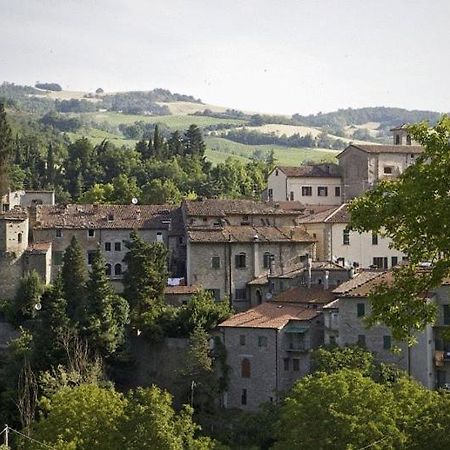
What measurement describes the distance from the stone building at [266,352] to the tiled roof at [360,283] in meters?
2.06

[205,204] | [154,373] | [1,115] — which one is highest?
[1,115]

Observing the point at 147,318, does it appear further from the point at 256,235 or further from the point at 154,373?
the point at 256,235

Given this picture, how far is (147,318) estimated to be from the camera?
198 ft

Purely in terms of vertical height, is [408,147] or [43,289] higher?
[408,147]

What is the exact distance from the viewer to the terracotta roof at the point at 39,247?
65688 millimetres

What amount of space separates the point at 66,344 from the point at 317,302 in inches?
546

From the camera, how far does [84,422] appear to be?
1617 inches

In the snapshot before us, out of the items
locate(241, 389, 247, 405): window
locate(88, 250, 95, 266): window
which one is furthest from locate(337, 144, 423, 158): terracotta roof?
locate(241, 389, 247, 405): window

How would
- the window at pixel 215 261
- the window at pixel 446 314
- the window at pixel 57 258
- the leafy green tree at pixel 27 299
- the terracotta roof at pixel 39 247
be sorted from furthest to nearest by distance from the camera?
the window at pixel 57 258, the window at pixel 215 261, the terracotta roof at pixel 39 247, the leafy green tree at pixel 27 299, the window at pixel 446 314

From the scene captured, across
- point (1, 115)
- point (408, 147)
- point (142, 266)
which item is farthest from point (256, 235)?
point (1, 115)

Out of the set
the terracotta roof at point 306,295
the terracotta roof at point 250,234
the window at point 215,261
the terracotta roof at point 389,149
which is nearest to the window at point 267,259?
the terracotta roof at point 250,234

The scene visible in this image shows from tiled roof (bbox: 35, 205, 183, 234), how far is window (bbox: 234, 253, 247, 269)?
4731 mm

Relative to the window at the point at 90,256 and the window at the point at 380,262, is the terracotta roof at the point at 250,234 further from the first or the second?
the window at the point at 90,256

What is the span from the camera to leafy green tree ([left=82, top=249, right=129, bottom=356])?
5775 cm
